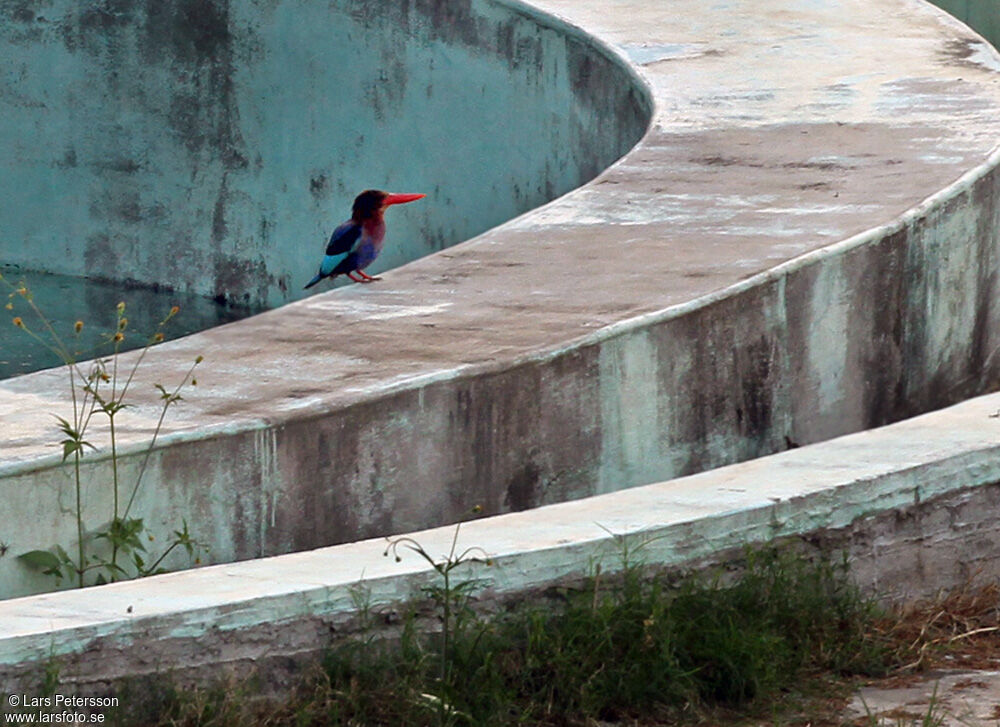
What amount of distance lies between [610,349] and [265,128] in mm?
5760

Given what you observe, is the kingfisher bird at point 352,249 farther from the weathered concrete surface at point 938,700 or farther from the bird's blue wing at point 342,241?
the weathered concrete surface at point 938,700

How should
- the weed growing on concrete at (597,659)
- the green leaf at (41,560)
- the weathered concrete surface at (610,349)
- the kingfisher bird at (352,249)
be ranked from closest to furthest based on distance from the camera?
the weed growing on concrete at (597,659)
the green leaf at (41,560)
the weathered concrete surface at (610,349)
the kingfisher bird at (352,249)

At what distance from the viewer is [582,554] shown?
313 centimetres

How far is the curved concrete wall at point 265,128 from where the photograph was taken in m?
8.06

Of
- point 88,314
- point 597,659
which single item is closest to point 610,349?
point 597,659

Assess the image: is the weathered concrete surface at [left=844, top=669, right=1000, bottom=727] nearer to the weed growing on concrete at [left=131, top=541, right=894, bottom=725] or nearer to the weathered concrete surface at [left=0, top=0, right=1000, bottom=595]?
the weed growing on concrete at [left=131, top=541, right=894, bottom=725]

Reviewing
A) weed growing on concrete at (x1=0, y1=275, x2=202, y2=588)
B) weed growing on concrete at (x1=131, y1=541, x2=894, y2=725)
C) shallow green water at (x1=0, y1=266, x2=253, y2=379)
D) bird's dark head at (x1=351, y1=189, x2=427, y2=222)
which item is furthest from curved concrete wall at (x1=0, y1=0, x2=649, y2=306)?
weed growing on concrete at (x1=131, y1=541, x2=894, y2=725)

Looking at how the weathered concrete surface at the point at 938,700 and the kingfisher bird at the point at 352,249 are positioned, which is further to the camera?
the kingfisher bird at the point at 352,249

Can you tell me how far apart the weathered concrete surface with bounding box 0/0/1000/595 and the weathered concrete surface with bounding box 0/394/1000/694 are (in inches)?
18.0

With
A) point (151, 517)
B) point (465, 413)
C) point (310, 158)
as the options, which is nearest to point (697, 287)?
point (465, 413)

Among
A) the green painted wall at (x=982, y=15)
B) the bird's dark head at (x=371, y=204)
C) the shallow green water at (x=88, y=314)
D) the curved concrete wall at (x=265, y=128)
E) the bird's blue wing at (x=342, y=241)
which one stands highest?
the green painted wall at (x=982, y=15)

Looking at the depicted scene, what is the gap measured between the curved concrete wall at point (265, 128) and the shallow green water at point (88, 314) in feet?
0.32

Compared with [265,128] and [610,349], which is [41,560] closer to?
[610,349]

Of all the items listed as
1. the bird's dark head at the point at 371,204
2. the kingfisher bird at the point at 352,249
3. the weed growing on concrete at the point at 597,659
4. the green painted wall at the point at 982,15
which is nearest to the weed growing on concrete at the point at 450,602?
the weed growing on concrete at the point at 597,659
